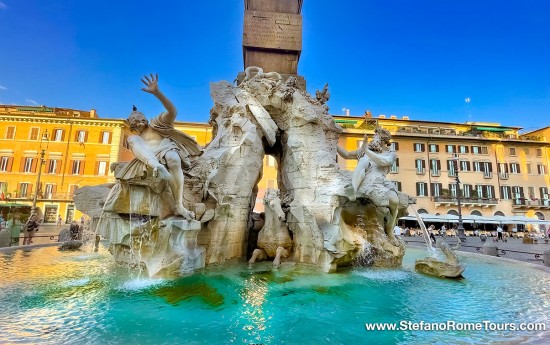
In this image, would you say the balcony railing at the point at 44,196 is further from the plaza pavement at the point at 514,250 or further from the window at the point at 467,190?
the window at the point at 467,190

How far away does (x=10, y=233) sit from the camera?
9172 millimetres

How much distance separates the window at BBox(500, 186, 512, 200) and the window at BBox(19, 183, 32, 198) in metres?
48.8

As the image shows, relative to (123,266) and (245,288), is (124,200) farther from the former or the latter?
(245,288)

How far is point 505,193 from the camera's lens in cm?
3288

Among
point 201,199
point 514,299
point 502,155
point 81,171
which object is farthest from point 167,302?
point 502,155

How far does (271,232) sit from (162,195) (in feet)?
8.82

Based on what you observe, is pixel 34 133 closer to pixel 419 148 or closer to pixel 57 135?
pixel 57 135

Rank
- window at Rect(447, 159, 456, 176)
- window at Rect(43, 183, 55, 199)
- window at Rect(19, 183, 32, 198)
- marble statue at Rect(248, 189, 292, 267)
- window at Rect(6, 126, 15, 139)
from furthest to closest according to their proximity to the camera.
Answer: window at Rect(447, 159, 456, 176)
window at Rect(6, 126, 15, 139)
window at Rect(43, 183, 55, 199)
window at Rect(19, 183, 32, 198)
marble statue at Rect(248, 189, 292, 267)

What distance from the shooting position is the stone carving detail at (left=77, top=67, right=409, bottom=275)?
18.1 ft

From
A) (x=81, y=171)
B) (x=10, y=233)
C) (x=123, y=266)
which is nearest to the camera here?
(x=123, y=266)

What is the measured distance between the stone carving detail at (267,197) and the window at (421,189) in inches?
1101

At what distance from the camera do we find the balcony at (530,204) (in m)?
32.3

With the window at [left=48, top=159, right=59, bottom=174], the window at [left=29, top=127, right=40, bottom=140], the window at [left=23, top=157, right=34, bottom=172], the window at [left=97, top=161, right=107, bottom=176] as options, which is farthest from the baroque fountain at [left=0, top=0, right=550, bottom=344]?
the window at [left=29, top=127, right=40, bottom=140]

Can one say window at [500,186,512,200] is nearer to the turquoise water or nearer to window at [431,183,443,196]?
window at [431,183,443,196]
